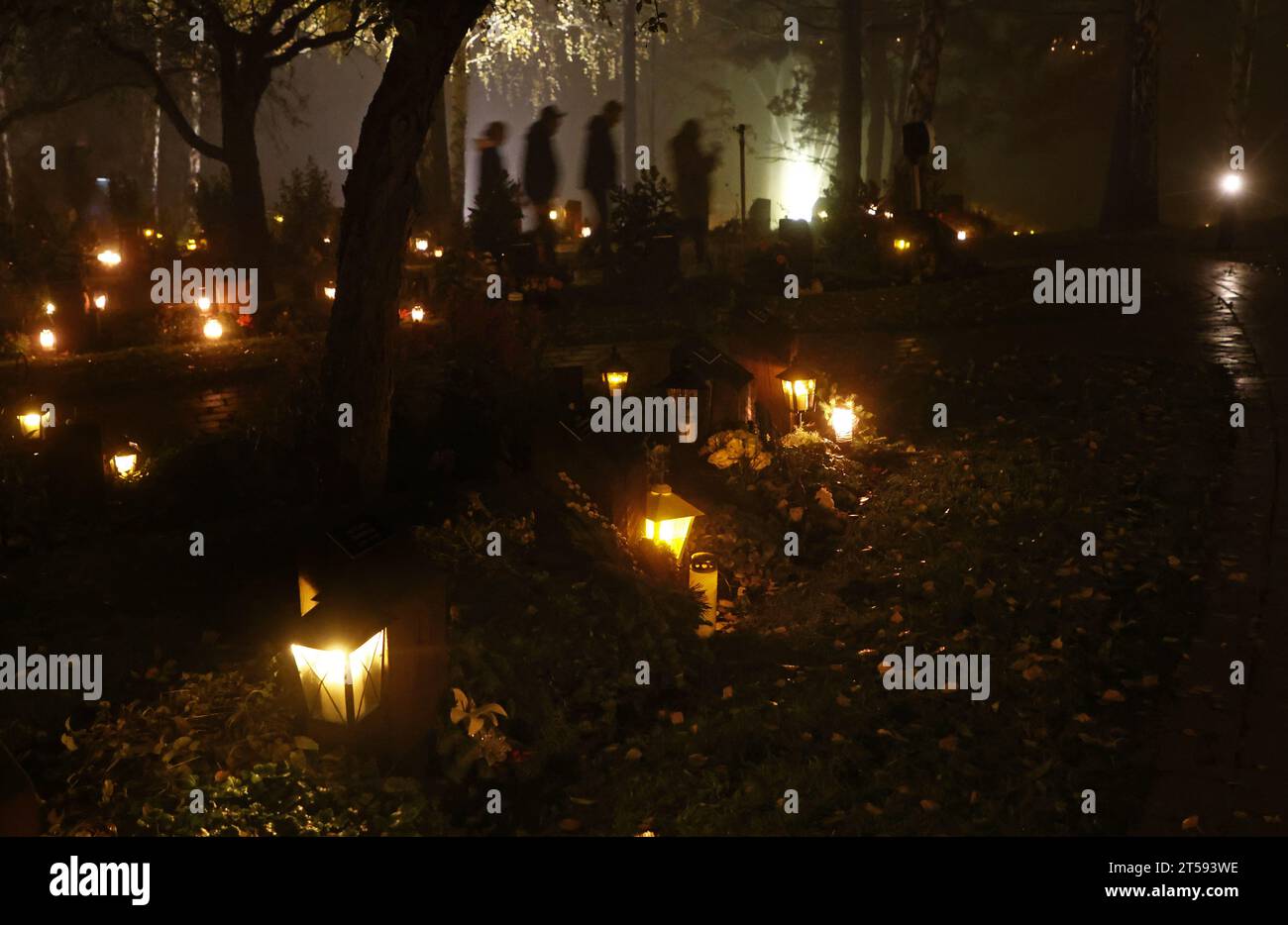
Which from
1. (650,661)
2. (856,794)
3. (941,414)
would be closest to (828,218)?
(941,414)

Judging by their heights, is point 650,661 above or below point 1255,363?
below

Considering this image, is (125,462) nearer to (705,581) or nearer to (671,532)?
(671,532)

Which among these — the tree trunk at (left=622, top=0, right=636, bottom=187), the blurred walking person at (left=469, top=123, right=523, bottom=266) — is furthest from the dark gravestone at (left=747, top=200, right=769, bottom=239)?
the tree trunk at (left=622, top=0, right=636, bottom=187)

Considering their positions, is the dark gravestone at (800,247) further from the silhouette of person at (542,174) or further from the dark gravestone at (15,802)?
the dark gravestone at (15,802)

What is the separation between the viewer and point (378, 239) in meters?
7.61

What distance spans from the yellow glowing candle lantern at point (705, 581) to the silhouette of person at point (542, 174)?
425 inches

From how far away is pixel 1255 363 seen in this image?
414 inches

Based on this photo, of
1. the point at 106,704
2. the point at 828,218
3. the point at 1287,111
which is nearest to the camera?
the point at 106,704

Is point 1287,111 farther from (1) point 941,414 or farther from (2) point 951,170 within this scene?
(1) point 941,414

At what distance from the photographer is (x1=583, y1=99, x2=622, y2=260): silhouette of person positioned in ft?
58.5

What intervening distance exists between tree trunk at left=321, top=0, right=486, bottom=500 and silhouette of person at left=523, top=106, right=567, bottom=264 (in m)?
9.63

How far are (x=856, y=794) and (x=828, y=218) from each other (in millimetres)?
15649

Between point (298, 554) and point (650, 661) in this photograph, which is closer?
point (298, 554)

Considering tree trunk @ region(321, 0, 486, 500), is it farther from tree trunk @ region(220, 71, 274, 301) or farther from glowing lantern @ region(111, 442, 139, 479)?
tree trunk @ region(220, 71, 274, 301)
